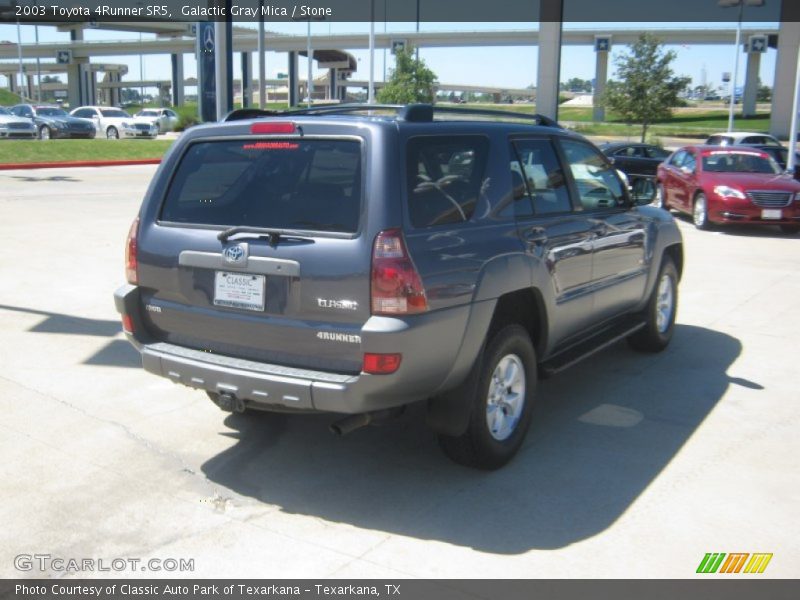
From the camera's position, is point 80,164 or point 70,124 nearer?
point 80,164

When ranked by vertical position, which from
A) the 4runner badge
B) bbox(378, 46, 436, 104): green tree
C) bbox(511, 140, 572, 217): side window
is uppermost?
bbox(378, 46, 436, 104): green tree

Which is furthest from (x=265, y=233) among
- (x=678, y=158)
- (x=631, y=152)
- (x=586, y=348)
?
(x=631, y=152)

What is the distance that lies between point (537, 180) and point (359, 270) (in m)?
1.83

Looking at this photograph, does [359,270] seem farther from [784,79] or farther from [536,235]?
[784,79]

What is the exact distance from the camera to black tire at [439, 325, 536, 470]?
4705 mm

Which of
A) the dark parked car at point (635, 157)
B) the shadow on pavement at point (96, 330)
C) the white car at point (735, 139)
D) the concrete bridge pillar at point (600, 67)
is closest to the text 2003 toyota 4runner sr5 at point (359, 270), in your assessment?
the shadow on pavement at point (96, 330)

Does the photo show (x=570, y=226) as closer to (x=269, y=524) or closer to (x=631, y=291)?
(x=631, y=291)

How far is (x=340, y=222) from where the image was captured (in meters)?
4.31

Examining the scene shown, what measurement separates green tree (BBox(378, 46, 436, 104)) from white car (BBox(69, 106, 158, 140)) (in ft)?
42.3

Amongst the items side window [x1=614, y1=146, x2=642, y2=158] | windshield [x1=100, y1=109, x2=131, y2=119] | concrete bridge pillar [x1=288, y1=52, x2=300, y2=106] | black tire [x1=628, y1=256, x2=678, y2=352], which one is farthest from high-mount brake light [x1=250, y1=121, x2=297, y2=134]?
concrete bridge pillar [x1=288, y1=52, x2=300, y2=106]

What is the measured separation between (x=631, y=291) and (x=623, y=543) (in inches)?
114

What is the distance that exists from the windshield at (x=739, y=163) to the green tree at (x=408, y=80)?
2805 cm

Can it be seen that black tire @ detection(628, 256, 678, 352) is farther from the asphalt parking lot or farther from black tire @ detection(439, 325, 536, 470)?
black tire @ detection(439, 325, 536, 470)

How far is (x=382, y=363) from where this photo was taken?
13.5ft
